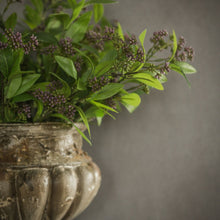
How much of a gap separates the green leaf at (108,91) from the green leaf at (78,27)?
185 millimetres

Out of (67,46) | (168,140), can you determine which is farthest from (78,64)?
(168,140)

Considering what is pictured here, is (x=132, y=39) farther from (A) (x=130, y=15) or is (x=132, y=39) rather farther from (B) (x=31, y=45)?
(A) (x=130, y=15)

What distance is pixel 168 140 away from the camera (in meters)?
1.02

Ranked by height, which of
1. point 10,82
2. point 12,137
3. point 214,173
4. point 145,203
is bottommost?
point 145,203

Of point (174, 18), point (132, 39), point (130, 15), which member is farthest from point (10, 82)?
point (174, 18)

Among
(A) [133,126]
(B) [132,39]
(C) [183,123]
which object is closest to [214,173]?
(C) [183,123]

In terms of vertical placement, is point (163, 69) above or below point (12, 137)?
above

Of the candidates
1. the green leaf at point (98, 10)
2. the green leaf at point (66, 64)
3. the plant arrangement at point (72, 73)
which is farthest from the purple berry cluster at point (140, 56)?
the green leaf at point (98, 10)

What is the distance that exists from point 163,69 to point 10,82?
13.1 inches

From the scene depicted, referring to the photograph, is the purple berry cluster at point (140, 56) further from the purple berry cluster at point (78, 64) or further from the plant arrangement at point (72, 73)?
the purple berry cluster at point (78, 64)

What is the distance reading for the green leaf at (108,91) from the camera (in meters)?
0.63

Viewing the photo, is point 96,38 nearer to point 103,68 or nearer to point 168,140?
point 103,68

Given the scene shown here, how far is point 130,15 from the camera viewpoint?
1.01 metres

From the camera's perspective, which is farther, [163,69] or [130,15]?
[130,15]
